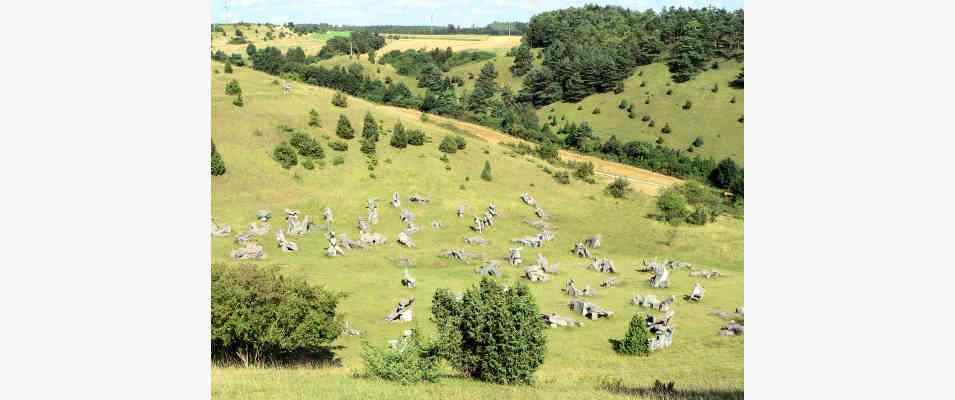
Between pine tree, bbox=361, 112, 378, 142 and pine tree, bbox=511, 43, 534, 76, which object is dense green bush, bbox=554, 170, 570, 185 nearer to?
pine tree, bbox=361, 112, 378, 142

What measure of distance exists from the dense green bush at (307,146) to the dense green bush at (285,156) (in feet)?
4.91

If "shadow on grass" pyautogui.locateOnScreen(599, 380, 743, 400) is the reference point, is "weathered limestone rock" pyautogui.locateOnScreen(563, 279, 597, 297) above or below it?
below

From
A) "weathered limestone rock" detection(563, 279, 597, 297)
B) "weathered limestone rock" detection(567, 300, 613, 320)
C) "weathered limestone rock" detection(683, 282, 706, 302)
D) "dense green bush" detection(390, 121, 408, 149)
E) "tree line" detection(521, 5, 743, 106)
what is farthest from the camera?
"tree line" detection(521, 5, 743, 106)

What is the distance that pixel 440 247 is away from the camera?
2462 inches

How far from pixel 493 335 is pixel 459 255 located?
29.9 metres

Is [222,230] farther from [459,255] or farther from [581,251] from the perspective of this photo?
[581,251]

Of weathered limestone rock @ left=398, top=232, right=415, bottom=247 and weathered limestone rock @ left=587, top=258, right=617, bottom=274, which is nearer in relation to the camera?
weathered limestone rock @ left=587, top=258, right=617, bottom=274

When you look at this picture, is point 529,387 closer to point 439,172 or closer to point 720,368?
point 720,368

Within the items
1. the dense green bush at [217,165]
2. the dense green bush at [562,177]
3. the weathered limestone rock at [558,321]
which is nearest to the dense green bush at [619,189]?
the dense green bush at [562,177]

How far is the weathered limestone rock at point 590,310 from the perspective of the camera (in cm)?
4709

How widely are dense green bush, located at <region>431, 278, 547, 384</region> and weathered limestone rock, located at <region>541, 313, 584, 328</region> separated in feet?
48.0

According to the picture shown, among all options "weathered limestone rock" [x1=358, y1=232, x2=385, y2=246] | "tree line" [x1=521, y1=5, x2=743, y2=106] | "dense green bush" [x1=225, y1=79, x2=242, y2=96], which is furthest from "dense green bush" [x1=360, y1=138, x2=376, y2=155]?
"tree line" [x1=521, y1=5, x2=743, y2=106]

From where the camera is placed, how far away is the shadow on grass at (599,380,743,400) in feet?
80.4

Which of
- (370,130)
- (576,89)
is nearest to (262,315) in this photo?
(370,130)
